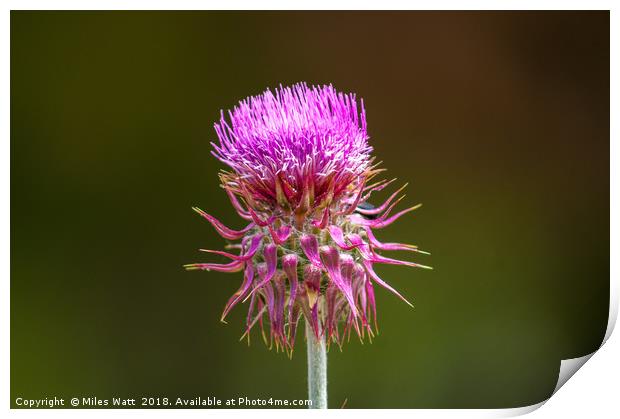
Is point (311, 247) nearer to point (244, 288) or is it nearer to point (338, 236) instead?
point (338, 236)

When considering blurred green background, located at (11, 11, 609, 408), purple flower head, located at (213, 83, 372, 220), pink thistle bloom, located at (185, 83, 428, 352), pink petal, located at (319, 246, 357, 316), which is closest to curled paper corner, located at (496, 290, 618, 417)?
blurred green background, located at (11, 11, 609, 408)

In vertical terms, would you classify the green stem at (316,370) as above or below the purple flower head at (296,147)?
below

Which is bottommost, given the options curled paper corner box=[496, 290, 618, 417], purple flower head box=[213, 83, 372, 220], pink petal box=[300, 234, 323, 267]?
curled paper corner box=[496, 290, 618, 417]

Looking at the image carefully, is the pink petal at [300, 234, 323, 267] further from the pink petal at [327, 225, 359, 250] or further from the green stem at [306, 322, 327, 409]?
the green stem at [306, 322, 327, 409]

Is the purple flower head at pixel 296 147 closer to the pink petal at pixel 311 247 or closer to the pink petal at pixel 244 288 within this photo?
the pink petal at pixel 311 247

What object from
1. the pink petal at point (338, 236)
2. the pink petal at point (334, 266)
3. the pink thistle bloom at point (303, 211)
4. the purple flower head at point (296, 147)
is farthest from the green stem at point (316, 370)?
the purple flower head at point (296, 147)

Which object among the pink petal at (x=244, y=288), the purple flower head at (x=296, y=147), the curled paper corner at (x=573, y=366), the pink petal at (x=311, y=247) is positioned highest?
the purple flower head at (x=296, y=147)
